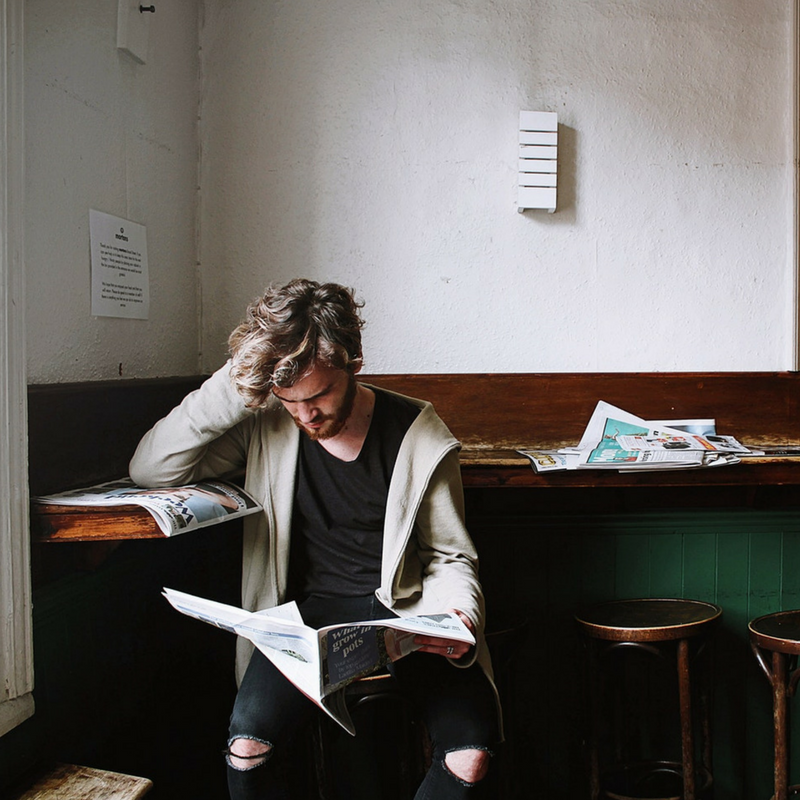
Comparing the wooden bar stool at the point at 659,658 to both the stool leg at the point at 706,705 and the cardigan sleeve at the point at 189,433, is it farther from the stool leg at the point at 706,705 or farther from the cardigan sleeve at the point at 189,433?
the cardigan sleeve at the point at 189,433

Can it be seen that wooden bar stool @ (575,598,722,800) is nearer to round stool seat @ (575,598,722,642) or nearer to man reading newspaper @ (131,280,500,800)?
round stool seat @ (575,598,722,642)

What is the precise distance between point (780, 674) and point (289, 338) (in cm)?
161

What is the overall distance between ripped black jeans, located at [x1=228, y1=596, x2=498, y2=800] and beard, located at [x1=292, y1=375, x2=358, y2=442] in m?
0.43

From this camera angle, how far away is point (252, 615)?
1339 mm

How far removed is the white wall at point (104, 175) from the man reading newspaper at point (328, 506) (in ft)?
1.19

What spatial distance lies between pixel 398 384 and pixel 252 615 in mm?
1290

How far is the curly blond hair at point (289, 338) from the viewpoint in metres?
1.58

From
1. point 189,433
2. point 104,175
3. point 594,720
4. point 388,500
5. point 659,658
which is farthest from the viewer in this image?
point 594,720

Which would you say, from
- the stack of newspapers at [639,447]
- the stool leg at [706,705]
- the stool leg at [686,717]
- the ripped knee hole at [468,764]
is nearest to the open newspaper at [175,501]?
the ripped knee hole at [468,764]

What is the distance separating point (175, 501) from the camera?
1552 mm

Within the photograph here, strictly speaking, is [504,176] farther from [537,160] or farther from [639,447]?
[639,447]

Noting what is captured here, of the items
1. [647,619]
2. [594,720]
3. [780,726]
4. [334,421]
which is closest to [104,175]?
[334,421]

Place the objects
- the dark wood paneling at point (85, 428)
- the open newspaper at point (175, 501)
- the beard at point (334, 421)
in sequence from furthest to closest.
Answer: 1. the beard at point (334, 421)
2. the dark wood paneling at point (85, 428)
3. the open newspaper at point (175, 501)

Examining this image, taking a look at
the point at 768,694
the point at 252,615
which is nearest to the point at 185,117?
the point at 252,615
